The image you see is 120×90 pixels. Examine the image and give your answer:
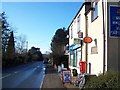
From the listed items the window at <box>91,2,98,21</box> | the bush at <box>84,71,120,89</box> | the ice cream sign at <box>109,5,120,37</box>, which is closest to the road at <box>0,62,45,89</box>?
the window at <box>91,2,98,21</box>

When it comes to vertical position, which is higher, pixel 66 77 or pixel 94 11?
pixel 94 11

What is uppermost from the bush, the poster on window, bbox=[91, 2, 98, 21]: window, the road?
bbox=[91, 2, 98, 21]: window

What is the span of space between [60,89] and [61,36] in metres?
71.4

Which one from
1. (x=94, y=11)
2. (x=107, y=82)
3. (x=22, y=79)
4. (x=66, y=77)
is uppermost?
(x=94, y=11)

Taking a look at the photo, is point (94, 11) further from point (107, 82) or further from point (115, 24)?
point (107, 82)

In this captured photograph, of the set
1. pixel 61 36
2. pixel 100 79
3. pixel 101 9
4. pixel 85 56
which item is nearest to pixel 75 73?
pixel 85 56

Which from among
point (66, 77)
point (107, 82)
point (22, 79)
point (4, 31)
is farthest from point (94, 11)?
point (4, 31)

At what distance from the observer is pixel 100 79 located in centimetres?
1205

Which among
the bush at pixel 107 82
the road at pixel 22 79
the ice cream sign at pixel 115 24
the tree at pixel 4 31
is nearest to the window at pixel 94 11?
the ice cream sign at pixel 115 24

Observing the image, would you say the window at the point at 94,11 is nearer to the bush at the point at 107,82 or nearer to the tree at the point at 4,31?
the bush at the point at 107,82

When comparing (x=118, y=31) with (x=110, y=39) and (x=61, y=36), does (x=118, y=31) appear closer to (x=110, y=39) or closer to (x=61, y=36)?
(x=110, y=39)

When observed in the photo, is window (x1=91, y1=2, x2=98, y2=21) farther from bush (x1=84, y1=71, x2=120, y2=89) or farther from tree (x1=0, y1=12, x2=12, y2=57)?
tree (x1=0, y1=12, x2=12, y2=57)

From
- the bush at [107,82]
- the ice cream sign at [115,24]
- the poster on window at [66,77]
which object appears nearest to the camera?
the bush at [107,82]

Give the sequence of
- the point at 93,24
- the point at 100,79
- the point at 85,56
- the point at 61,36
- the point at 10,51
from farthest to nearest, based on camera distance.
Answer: the point at 61,36
the point at 10,51
the point at 85,56
the point at 93,24
the point at 100,79
